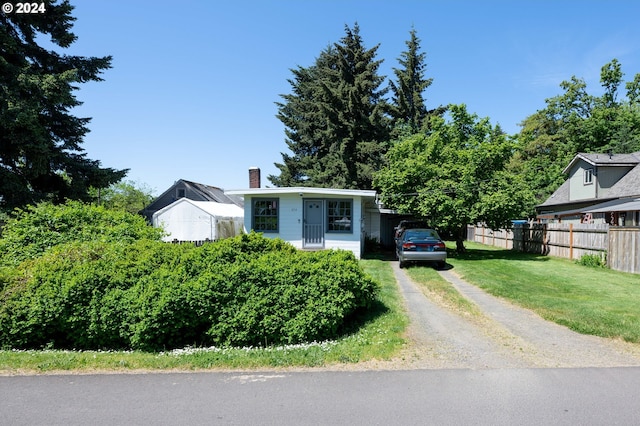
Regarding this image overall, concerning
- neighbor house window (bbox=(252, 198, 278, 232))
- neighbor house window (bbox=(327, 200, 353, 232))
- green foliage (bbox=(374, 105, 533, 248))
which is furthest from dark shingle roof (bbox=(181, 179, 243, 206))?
green foliage (bbox=(374, 105, 533, 248))

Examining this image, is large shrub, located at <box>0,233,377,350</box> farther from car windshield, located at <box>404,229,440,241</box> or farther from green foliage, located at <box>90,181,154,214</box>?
green foliage, located at <box>90,181,154,214</box>

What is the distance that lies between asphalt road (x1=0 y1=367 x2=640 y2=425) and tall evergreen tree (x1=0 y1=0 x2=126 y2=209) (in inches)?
580

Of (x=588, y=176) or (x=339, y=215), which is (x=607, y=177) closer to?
(x=588, y=176)

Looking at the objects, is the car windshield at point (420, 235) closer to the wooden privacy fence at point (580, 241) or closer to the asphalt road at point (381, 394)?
the wooden privacy fence at point (580, 241)

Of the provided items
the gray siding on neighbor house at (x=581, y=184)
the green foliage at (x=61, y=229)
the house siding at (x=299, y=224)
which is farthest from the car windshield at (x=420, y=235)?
the gray siding on neighbor house at (x=581, y=184)

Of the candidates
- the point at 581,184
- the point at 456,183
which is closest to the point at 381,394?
the point at 456,183

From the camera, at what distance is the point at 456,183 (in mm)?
17609

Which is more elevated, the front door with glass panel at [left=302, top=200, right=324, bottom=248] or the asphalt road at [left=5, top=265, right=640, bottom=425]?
the front door with glass panel at [left=302, top=200, right=324, bottom=248]

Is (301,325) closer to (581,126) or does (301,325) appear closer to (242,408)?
(242,408)

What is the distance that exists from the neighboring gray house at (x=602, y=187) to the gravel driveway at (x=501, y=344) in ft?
49.9

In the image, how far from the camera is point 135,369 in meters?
4.67

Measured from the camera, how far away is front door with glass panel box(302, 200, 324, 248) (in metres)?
16.9

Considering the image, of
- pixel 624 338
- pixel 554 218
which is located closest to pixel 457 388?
pixel 624 338

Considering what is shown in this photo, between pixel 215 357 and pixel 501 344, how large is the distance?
13.3ft
